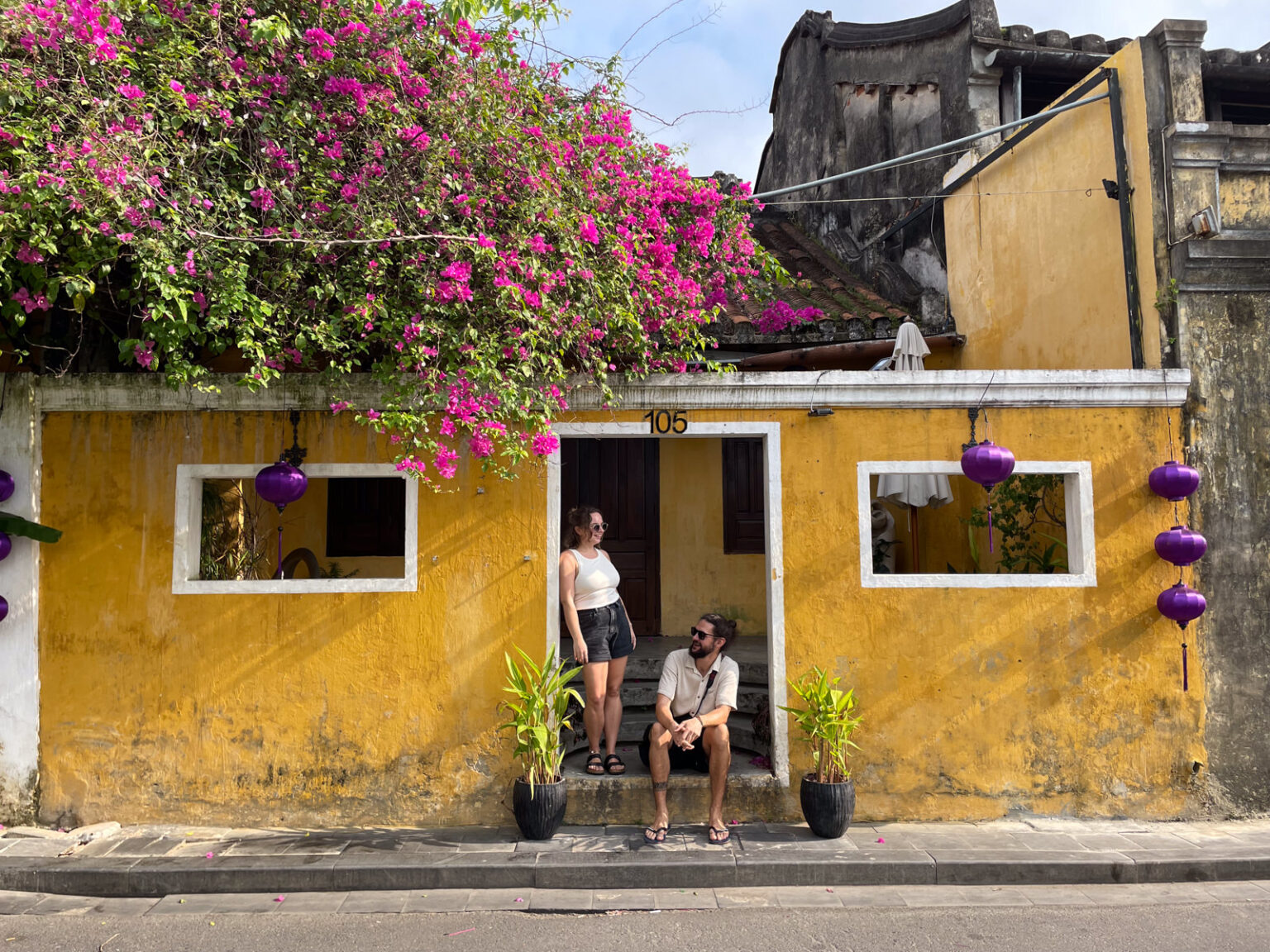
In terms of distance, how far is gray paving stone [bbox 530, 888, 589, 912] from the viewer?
4777mm

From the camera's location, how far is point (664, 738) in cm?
552

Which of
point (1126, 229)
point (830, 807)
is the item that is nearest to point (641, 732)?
point (830, 807)

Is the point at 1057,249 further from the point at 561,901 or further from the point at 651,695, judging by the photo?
the point at 561,901

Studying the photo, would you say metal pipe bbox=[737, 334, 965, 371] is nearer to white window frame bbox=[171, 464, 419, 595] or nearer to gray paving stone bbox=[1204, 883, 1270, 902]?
white window frame bbox=[171, 464, 419, 595]

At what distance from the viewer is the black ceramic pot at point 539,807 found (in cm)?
544

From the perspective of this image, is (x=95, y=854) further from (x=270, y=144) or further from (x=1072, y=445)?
(x=1072, y=445)

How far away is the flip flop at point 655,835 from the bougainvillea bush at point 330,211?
2.36 m

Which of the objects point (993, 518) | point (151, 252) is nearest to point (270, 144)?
point (151, 252)

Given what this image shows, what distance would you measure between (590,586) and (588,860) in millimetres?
1679

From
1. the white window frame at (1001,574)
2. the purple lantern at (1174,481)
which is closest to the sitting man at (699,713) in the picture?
the white window frame at (1001,574)

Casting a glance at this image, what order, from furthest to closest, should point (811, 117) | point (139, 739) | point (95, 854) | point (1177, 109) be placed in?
1. point (811, 117)
2. point (1177, 109)
3. point (139, 739)
4. point (95, 854)

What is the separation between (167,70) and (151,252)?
1.10 meters

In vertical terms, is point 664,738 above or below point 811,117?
below

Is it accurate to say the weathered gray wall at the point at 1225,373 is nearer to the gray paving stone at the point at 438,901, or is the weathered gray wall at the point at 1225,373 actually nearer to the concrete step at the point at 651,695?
the concrete step at the point at 651,695
